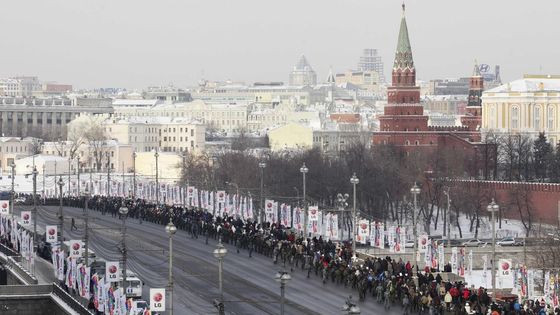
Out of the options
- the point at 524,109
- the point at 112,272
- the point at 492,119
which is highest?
the point at 524,109

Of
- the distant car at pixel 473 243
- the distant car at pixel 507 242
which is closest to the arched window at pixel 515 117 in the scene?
the distant car at pixel 507 242

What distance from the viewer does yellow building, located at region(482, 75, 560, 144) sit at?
15562 cm

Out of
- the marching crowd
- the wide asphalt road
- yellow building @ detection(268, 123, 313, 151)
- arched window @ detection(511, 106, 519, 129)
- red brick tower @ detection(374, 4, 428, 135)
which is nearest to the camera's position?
the marching crowd

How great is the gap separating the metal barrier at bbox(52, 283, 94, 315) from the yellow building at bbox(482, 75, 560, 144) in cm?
10444

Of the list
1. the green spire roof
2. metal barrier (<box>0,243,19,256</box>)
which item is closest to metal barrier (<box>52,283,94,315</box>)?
metal barrier (<box>0,243,19,256</box>)

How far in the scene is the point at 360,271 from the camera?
180ft

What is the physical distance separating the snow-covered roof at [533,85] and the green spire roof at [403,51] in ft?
80.5

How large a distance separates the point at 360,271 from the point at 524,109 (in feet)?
339

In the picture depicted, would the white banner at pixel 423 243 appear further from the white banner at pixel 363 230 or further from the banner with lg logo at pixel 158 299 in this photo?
the banner with lg logo at pixel 158 299

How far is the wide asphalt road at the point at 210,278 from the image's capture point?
171 ft

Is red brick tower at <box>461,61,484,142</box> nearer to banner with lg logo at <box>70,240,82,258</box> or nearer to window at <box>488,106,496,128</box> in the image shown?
window at <box>488,106,496,128</box>

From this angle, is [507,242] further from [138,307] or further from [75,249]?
[138,307]

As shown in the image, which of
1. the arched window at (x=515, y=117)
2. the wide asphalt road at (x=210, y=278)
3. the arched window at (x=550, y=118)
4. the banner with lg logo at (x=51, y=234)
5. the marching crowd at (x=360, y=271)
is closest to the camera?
the marching crowd at (x=360, y=271)

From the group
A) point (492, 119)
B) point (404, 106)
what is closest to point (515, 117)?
point (492, 119)
